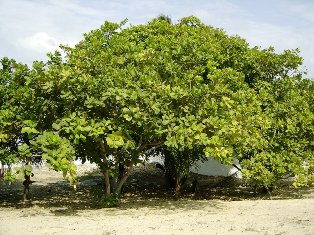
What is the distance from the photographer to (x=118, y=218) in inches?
404

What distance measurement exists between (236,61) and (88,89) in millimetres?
6469

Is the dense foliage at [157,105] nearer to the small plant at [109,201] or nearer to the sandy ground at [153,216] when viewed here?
the small plant at [109,201]

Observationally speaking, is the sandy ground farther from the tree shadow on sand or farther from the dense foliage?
the dense foliage

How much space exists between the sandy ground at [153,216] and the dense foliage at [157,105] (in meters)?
1.16

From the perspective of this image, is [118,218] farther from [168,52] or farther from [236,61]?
[236,61]

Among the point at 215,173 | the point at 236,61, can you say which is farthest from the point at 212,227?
the point at 215,173

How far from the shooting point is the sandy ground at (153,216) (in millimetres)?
8602

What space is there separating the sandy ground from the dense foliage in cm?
116

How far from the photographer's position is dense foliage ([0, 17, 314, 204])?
10.3m

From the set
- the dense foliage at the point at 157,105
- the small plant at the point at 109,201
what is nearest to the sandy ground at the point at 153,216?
the small plant at the point at 109,201

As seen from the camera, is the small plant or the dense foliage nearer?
the dense foliage

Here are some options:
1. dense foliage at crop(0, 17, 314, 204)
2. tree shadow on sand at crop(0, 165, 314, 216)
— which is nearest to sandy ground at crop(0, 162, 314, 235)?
tree shadow on sand at crop(0, 165, 314, 216)

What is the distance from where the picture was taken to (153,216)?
34.5 feet

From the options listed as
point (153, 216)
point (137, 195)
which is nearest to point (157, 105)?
point (153, 216)
